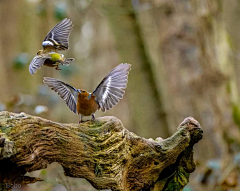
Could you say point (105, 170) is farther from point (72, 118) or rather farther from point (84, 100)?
point (72, 118)

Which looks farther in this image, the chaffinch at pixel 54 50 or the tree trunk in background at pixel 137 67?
the tree trunk in background at pixel 137 67

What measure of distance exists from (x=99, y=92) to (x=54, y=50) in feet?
1.34

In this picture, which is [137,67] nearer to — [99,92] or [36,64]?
[99,92]

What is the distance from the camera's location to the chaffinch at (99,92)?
8.02ft

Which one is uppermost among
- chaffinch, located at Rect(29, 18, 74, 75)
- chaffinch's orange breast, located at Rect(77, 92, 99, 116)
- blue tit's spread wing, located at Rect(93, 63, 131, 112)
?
chaffinch, located at Rect(29, 18, 74, 75)

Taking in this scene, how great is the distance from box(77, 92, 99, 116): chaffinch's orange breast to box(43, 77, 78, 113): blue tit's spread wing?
0.27ft

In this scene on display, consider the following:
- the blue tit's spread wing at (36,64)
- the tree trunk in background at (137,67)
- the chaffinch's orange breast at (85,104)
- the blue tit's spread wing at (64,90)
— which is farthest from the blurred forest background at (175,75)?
the blue tit's spread wing at (36,64)

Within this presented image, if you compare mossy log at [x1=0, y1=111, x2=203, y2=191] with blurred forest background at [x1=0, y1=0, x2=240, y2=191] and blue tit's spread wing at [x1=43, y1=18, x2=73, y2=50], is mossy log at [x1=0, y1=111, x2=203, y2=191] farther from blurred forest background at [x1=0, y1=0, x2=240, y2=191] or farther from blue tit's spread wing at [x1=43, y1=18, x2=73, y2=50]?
blurred forest background at [x1=0, y1=0, x2=240, y2=191]

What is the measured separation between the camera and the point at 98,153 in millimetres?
2168

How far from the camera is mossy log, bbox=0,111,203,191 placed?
6.05 ft

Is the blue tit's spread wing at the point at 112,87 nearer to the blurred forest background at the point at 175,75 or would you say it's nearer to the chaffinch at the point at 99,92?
the chaffinch at the point at 99,92

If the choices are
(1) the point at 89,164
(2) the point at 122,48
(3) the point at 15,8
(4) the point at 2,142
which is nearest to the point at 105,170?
(1) the point at 89,164

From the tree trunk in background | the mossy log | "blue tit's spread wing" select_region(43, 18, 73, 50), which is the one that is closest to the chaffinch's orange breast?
the mossy log

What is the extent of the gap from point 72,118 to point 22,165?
10.1 meters
